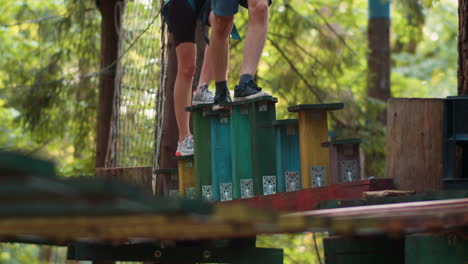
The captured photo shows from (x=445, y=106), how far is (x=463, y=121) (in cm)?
12

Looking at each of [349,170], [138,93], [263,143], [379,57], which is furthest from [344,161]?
[379,57]

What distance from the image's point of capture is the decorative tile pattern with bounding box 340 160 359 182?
189 inches

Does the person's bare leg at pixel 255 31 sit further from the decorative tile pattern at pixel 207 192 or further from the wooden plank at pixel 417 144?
the wooden plank at pixel 417 144

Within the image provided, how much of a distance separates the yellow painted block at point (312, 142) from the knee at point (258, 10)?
774 millimetres

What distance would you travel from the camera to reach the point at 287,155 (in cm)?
521

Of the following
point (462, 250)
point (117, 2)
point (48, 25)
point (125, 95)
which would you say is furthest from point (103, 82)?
point (462, 250)

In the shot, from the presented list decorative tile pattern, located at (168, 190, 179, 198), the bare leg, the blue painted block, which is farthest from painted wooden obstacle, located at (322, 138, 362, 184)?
the blue painted block

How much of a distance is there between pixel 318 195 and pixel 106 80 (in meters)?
6.65

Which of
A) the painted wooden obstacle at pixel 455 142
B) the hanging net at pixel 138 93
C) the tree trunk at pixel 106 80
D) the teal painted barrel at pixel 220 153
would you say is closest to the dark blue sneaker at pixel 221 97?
the teal painted barrel at pixel 220 153

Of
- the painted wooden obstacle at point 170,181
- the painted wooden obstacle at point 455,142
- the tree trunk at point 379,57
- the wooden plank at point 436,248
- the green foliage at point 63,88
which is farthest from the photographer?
the tree trunk at point 379,57

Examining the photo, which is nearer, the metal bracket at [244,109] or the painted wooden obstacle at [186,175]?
the metal bracket at [244,109]

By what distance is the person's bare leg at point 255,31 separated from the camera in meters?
5.45

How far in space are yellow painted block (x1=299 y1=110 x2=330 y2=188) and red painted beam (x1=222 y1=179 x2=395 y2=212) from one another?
0.60ft

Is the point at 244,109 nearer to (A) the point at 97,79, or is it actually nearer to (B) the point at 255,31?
(B) the point at 255,31
